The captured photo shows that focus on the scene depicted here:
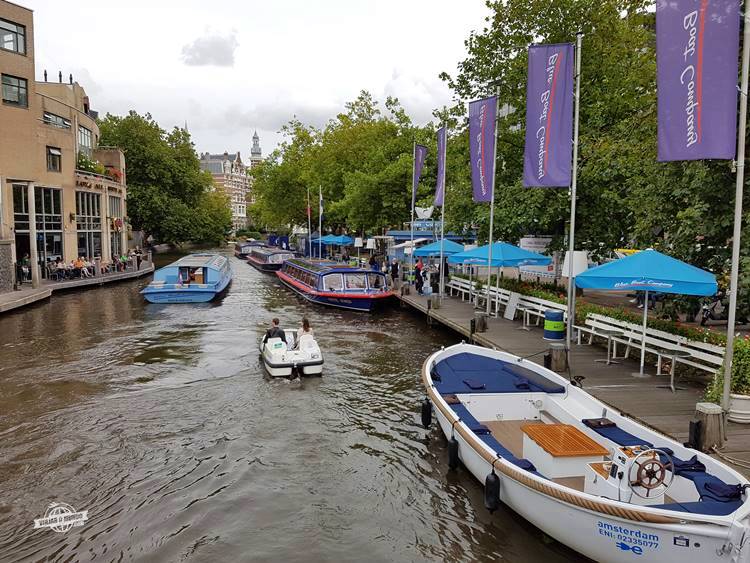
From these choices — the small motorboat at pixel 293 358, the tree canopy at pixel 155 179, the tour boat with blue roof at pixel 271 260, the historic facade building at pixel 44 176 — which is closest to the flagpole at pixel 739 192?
the small motorboat at pixel 293 358

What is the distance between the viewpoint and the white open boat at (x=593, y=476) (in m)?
6.02

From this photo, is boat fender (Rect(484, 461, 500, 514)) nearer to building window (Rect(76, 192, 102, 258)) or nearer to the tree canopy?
building window (Rect(76, 192, 102, 258))

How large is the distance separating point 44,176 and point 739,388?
40362 mm

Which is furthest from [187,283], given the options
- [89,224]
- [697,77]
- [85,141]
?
[85,141]

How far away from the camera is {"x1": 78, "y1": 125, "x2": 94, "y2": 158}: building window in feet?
165

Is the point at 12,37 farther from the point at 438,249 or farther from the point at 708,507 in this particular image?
the point at 708,507

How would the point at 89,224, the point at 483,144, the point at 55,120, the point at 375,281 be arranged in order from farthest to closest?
the point at 89,224 < the point at 55,120 < the point at 375,281 < the point at 483,144

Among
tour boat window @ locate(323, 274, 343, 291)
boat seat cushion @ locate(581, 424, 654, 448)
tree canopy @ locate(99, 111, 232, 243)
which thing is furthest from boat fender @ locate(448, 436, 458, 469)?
tree canopy @ locate(99, 111, 232, 243)

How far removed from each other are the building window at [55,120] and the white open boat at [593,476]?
132 ft

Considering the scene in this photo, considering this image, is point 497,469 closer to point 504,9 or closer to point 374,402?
point 374,402

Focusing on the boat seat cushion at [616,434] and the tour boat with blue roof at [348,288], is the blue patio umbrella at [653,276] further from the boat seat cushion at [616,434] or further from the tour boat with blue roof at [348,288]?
the tour boat with blue roof at [348,288]

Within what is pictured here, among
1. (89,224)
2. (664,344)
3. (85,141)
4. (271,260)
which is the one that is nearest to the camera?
(664,344)

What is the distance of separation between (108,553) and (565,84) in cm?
1392

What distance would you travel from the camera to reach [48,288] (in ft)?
107
